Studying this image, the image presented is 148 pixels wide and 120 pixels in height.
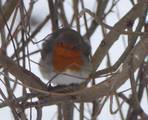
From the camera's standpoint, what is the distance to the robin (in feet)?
6.75

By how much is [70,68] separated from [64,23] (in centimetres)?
20

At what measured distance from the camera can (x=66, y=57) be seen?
2.06 metres

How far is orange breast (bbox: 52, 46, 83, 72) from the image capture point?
2.06 meters

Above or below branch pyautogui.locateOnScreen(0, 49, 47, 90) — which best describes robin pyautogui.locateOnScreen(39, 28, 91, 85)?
above

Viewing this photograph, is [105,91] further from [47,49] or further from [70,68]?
[47,49]

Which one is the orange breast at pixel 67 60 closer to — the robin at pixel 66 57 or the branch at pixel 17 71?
the robin at pixel 66 57

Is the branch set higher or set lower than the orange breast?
lower

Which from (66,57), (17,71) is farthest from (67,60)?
(17,71)

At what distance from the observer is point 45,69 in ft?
7.02

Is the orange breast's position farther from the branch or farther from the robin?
the branch

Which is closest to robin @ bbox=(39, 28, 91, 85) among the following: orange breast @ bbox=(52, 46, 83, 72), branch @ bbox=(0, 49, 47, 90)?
orange breast @ bbox=(52, 46, 83, 72)

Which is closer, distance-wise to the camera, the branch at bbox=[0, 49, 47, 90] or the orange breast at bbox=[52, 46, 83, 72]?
the branch at bbox=[0, 49, 47, 90]

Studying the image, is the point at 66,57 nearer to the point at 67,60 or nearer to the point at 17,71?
the point at 67,60

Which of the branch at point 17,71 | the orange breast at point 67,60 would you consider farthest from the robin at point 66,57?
the branch at point 17,71
